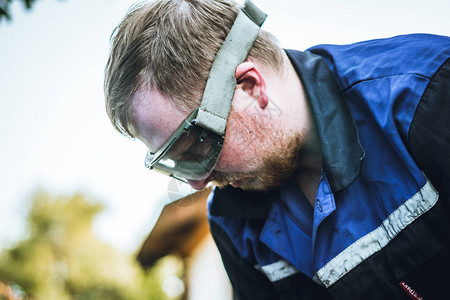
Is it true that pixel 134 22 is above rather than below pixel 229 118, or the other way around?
above

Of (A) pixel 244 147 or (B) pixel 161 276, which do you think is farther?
(B) pixel 161 276

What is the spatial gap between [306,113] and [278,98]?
0.16 meters

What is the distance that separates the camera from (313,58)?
1.64 m

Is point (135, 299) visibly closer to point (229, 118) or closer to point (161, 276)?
point (161, 276)

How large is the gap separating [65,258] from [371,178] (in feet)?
88.4

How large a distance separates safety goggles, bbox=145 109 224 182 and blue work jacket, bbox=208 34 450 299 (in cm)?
46

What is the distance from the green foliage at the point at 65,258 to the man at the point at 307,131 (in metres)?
18.3

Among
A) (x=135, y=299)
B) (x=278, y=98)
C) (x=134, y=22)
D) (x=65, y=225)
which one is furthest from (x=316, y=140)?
(x=65, y=225)

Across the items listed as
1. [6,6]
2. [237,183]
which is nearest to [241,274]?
[237,183]

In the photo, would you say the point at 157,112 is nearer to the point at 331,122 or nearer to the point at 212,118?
the point at 212,118

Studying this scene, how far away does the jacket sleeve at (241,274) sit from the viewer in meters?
1.98

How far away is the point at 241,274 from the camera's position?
2.04m

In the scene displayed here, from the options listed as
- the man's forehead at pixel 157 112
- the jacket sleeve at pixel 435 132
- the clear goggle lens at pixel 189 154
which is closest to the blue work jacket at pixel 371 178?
the jacket sleeve at pixel 435 132

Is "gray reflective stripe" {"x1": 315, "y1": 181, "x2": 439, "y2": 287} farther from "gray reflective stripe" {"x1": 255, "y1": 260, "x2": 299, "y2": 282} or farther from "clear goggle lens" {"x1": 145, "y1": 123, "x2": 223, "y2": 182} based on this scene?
"clear goggle lens" {"x1": 145, "y1": 123, "x2": 223, "y2": 182}
